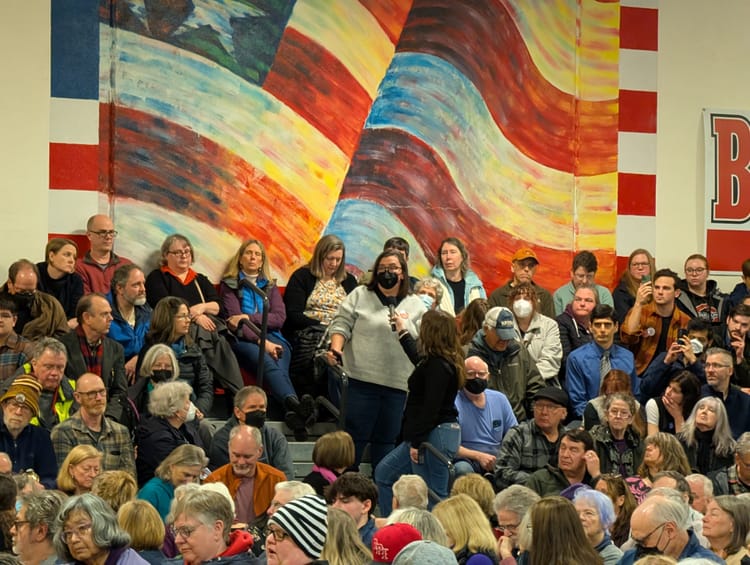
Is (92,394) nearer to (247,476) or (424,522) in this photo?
(247,476)

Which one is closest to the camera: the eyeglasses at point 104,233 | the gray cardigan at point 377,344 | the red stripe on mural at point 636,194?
the gray cardigan at point 377,344

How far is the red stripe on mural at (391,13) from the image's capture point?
11422mm

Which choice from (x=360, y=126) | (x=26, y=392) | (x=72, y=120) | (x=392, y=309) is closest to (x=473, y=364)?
(x=392, y=309)

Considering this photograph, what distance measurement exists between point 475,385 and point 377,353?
65cm

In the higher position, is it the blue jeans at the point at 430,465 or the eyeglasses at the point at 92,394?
the eyeglasses at the point at 92,394

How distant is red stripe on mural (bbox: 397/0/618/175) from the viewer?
11.6m

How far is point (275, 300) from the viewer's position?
1028 cm

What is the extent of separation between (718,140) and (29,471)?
6.69m

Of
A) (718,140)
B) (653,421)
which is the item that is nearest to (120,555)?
(653,421)

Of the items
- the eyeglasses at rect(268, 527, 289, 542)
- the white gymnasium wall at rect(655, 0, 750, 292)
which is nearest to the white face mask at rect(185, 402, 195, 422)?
the eyeglasses at rect(268, 527, 289, 542)

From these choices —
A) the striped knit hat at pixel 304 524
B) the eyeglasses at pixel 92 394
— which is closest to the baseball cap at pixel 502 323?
the eyeglasses at pixel 92 394

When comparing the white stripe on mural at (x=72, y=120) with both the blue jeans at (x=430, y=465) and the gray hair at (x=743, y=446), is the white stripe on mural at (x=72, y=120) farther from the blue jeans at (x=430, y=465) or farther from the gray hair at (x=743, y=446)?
the gray hair at (x=743, y=446)

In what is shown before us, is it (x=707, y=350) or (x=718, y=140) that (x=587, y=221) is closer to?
(x=718, y=140)

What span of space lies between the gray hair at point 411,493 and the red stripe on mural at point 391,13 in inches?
202
